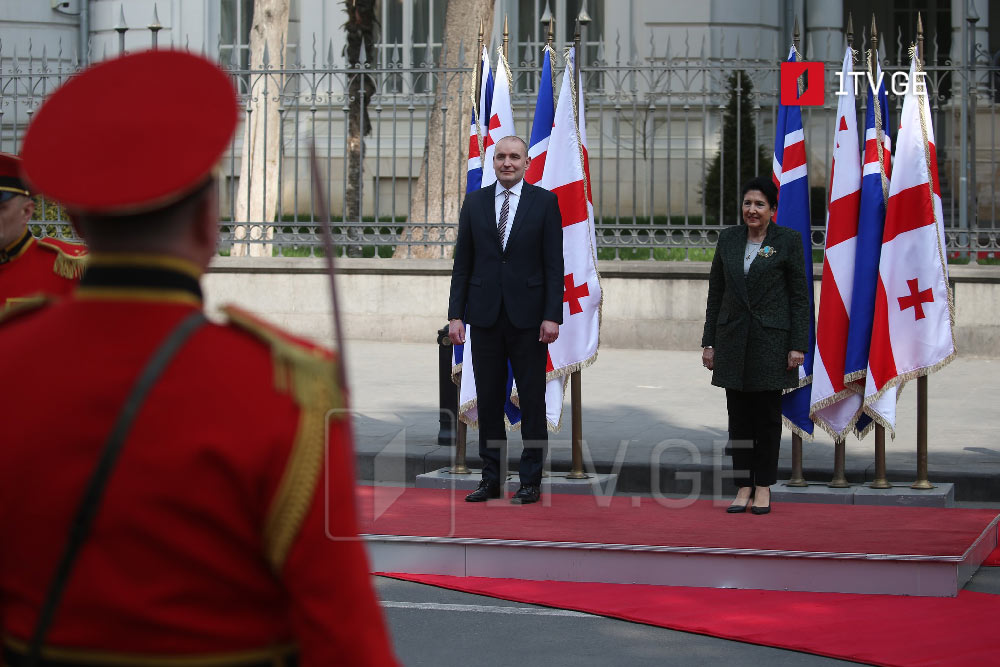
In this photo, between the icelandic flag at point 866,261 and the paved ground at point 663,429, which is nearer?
the icelandic flag at point 866,261

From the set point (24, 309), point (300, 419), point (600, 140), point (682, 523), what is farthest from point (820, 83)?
point (300, 419)

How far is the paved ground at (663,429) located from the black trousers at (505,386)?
110 cm

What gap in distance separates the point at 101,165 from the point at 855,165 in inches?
270

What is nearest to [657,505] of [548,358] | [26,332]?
[548,358]

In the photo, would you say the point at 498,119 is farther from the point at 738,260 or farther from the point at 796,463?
the point at 796,463

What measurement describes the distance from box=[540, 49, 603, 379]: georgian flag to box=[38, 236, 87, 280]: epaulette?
3609mm

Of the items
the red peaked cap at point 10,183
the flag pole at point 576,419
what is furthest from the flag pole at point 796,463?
the red peaked cap at point 10,183

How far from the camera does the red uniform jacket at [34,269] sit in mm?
5113

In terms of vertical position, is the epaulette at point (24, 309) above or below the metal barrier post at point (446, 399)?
above

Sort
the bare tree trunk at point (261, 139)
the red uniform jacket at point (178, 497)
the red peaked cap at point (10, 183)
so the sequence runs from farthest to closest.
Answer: the bare tree trunk at point (261, 139), the red peaked cap at point (10, 183), the red uniform jacket at point (178, 497)

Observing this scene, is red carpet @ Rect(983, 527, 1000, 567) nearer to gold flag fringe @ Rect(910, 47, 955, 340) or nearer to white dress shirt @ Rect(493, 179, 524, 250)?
gold flag fringe @ Rect(910, 47, 955, 340)

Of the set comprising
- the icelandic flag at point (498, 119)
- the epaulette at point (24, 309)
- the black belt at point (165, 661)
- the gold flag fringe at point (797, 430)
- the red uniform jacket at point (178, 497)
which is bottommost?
the gold flag fringe at point (797, 430)

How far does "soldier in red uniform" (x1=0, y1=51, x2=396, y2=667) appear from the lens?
173 centimetres

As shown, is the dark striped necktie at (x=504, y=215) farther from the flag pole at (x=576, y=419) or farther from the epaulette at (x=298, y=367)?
the epaulette at (x=298, y=367)
